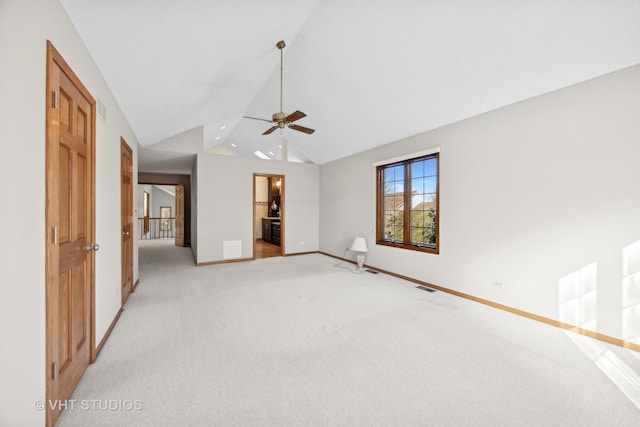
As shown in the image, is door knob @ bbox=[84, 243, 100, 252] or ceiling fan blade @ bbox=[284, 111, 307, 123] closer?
door knob @ bbox=[84, 243, 100, 252]

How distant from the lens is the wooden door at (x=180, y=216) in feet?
28.2

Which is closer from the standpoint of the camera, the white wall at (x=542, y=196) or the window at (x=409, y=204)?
the white wall at (x=542, y=196)

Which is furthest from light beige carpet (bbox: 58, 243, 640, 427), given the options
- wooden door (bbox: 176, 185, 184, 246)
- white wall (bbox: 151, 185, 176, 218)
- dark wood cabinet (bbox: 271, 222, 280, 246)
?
white wall (bbox: 151, 185, 176, 218)

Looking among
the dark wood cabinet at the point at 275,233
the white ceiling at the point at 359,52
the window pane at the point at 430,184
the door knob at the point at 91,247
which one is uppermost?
the white ceiling at the point at 359,52

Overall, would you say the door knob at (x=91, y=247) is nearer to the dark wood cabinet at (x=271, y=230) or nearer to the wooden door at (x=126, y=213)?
the wooden door at (x=126, y=213)

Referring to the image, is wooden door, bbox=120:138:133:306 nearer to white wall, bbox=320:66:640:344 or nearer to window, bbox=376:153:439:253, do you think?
window, bbox=376:153:439:253

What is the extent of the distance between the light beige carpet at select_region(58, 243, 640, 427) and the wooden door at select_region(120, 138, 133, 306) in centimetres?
32

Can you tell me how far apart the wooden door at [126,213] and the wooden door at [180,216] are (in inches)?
202

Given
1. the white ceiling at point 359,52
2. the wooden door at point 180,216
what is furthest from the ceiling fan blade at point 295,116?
the wooden door at point 180,216

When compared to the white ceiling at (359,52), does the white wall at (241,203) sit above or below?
below

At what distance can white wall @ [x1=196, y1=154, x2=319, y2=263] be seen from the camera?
5668 millimetres
